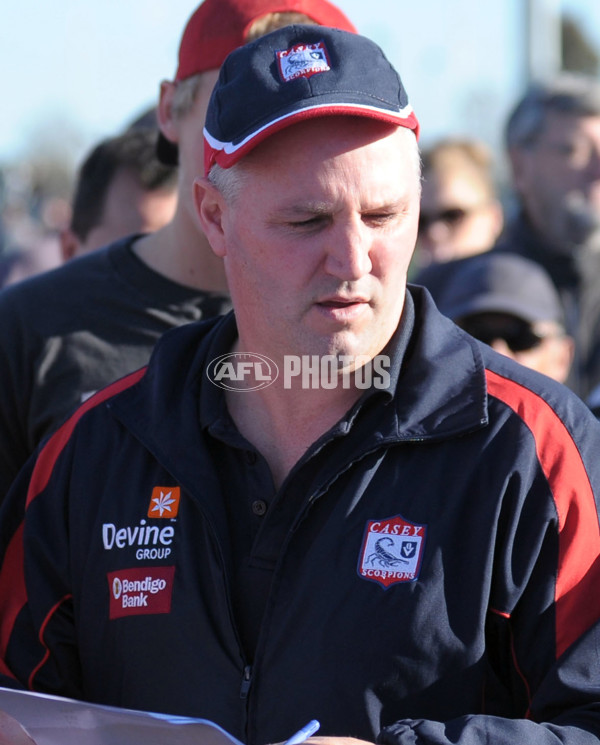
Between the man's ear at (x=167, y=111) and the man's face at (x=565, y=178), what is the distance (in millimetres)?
2239

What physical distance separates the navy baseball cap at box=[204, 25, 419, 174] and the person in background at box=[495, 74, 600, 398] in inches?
106

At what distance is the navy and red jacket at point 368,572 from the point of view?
2107mm

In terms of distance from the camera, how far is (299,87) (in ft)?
7.40

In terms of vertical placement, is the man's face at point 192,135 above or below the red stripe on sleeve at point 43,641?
above

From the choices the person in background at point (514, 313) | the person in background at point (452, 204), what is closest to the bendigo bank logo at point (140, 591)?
the person in background at point (514, 313)

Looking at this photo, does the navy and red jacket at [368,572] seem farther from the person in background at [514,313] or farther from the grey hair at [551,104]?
the grey hair at [551,104]

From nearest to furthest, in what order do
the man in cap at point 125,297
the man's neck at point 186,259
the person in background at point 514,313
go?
1. the man in cap at point 125,297
2. the man's neck at point 186,259
3. the person in background at point 514,313

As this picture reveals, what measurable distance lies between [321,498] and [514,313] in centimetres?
209

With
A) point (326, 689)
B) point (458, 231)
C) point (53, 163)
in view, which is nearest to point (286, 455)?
point (326, 689)

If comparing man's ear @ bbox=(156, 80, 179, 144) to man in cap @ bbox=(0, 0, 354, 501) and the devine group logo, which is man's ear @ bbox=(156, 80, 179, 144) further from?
the devine group logo

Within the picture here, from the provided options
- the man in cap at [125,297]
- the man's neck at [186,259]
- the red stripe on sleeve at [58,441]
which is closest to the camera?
the red stripe on sleeve at [58,441]

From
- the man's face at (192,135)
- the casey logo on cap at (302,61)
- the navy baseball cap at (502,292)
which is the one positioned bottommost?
the navy baseball cap at (502,292)

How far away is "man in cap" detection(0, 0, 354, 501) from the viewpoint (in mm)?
3172

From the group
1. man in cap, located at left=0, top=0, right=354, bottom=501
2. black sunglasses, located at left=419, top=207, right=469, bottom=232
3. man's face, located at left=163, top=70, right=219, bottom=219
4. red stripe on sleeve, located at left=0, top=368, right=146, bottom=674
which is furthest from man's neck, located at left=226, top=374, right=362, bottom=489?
black sunglasses, located at left=419, top=207, right=469, bottom=232
